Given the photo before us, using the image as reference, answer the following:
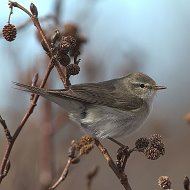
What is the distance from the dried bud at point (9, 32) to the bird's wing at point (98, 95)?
36 cm

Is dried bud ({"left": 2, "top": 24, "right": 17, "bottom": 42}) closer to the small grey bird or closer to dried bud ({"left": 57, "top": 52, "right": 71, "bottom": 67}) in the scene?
dried bud ({"left": 57, "top": 52, "right": 71, "bottom": 67})

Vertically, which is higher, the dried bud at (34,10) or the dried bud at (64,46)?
the dried bud at (34,10)

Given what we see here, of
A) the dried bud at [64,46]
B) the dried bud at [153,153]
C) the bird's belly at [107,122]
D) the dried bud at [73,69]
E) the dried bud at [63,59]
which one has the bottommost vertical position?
the dried bud at [153,153]

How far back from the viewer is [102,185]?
24.1 ft

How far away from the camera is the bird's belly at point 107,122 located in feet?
13.8

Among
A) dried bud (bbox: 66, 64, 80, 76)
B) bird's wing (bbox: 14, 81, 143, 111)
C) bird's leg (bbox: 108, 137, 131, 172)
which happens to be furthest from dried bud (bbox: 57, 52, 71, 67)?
bird's leg (bbox: 108, 137, 131, 172)

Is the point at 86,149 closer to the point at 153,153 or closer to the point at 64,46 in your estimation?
the point at 153,153

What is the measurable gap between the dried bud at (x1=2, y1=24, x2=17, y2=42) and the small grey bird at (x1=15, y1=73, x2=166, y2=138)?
62cm

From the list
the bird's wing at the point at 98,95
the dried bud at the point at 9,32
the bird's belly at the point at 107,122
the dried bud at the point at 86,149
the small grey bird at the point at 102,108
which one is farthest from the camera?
the bird's belly at the point at 107,122

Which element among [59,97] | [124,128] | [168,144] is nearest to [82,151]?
[59,97]

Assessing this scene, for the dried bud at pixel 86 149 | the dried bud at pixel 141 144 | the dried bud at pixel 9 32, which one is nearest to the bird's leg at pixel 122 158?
the dried bud at pixel 141 144

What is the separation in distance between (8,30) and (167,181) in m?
1.42

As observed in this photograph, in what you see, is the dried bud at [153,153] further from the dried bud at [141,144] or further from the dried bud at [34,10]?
the dried bud at [34,10]

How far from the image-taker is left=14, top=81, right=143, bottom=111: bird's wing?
3.79 m
